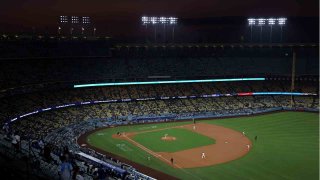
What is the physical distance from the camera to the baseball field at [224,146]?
3356 cm

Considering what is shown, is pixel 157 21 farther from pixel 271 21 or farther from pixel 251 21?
pixel 271 21

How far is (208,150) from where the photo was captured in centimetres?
4075

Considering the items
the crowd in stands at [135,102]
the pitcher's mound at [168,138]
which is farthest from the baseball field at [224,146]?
the crowd in stands at [135,102]

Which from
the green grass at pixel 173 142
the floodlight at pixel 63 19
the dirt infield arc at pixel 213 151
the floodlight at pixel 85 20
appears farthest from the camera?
the floodlight at pixel 85 20

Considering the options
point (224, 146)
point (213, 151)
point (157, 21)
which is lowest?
point (224, 146)

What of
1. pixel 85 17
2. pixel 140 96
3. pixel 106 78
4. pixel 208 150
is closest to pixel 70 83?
pixel 106 78

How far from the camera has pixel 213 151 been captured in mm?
40344

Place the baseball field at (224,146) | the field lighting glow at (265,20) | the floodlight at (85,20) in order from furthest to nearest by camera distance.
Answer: the field lighting glow at (265,20) → the floodlight at (85,20) → the baseball field at (224,146)

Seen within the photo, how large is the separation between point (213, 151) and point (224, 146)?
109 inches

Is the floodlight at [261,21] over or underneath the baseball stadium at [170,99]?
over

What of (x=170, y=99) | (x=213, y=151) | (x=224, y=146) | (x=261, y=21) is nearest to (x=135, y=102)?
(x=170, y=99)

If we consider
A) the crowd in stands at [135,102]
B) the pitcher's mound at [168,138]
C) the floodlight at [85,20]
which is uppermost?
the floodlight at [85,20]

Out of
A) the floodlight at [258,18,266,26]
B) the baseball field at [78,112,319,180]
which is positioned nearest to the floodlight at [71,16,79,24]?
the baseball field at [78,112,319,180]

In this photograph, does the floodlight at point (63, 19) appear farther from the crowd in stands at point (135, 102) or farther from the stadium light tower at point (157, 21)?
the crowd in stands at point (135, 102)
